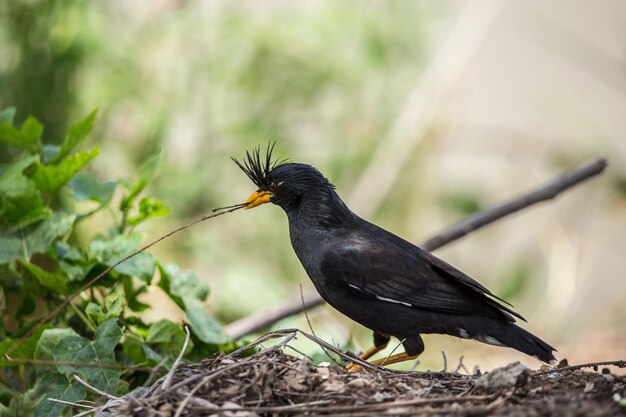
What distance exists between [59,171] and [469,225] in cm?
245

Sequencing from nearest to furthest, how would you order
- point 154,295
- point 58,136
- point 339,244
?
point 339,244, point 58,136, point 154,295

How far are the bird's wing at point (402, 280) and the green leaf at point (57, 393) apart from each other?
4.44 ft

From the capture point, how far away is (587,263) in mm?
9117

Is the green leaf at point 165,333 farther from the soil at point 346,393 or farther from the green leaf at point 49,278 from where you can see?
the soil at point 346,393

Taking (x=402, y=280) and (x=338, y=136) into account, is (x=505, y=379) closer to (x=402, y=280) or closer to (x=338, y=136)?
(x=402, y=280)

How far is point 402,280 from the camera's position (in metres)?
4.73

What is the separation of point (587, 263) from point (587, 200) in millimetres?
622

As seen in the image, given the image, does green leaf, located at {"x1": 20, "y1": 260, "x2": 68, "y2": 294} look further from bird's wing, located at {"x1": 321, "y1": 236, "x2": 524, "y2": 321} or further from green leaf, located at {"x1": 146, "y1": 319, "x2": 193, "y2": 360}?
bird's wing, located at {"x1": 321, "y1": 236, "x2": 524, "y2": 321}

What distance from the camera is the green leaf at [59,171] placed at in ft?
15.3

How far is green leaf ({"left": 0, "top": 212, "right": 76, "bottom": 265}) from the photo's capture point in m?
4.57

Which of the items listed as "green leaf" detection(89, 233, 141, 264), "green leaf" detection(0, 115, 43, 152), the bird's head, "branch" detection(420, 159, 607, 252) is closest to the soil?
"green leaf" detection(89, 233, 141, 264)

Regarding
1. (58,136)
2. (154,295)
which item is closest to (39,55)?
(58,136)

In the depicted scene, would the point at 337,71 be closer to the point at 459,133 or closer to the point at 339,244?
the point at 459,133

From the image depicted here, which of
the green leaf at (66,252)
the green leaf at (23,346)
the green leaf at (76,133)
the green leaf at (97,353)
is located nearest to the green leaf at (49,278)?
the green leaf at (66,252)
